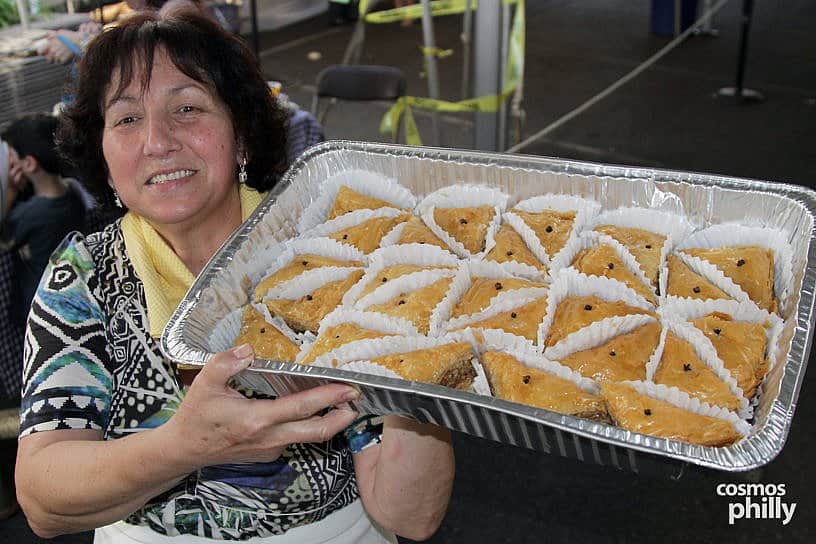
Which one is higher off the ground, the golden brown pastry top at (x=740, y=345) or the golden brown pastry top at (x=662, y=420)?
the golden brown pastry top at (x=740, y=345)

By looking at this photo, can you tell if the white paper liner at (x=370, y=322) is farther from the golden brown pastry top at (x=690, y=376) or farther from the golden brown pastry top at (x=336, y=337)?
the golden brown pastry top at (x=690, y=376)

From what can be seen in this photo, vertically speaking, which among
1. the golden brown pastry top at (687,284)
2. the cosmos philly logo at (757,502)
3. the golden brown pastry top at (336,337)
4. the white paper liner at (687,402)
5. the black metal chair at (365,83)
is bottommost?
the cosmos philly logo at (757,502)

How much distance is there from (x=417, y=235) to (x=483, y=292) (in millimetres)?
315

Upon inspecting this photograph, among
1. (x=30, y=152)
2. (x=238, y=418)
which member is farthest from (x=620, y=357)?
(x=30, y=152)

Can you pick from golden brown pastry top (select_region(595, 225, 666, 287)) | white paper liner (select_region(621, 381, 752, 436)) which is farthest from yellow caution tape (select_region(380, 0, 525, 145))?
white paper liner (select_region(621, 381, 752, 436))

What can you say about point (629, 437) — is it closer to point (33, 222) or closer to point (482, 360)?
point (482, 360)

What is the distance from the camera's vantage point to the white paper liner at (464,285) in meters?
1.97

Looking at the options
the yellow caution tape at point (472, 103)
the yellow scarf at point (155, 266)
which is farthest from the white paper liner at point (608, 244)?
the yellow caution tape at point (472, 103)

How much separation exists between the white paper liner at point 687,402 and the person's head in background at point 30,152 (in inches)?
139

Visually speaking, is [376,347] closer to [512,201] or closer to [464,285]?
[464,285]

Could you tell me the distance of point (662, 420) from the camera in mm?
1605

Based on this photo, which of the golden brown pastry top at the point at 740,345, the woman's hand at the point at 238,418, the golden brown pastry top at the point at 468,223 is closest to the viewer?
the woman's hand at the point at 238,418

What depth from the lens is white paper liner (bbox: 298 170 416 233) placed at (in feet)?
8.06

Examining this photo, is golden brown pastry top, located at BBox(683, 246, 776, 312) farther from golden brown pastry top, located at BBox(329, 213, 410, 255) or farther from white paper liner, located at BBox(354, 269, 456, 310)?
golden brown pastry top, located at BBox(329, 213, 410, 255)
